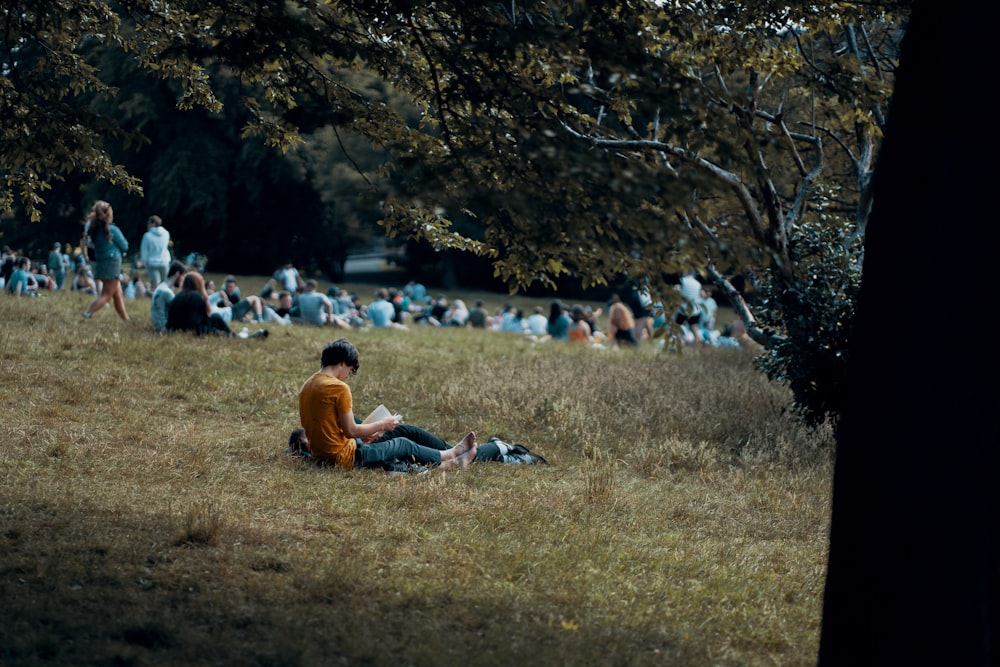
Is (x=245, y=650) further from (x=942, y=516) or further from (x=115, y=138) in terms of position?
(x=115, y=138)

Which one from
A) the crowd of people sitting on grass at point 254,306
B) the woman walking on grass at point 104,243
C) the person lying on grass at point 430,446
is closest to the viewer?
the person lying on grass at point 430,446

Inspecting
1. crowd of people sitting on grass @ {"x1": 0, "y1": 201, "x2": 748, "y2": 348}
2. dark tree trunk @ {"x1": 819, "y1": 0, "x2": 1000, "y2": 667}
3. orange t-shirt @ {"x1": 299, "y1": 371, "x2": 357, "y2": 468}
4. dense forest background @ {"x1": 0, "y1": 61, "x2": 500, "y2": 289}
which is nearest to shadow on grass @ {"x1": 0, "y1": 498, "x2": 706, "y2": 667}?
dark tree trunk @ {"x1": 819, "y1": 0, "x2": 1000, "y2": 667}

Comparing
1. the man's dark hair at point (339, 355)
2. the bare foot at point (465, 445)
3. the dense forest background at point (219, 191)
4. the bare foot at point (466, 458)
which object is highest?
the dense forest background at point (219, 191)

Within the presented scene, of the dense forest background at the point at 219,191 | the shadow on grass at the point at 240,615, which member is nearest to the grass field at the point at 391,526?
the shadow on grass at the point at 240,615

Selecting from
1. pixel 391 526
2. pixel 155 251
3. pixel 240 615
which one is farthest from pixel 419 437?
pixel 155 251

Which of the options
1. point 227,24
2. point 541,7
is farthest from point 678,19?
point 227,24

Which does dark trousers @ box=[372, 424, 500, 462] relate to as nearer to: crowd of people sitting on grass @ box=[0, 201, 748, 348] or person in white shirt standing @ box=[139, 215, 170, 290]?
crowd of people sitting on grass @ box=[0, 201, 748, 348]

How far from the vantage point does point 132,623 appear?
5285mm

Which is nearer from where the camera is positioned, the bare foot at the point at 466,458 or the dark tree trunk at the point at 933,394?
the dark tree trunk at the point at 933,394

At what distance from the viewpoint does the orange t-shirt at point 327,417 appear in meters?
9.01

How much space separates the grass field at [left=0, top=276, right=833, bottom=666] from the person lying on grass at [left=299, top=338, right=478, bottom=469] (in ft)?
0.97

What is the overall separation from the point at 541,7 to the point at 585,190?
1966 mm

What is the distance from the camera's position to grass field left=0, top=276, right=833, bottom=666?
17.9 feet

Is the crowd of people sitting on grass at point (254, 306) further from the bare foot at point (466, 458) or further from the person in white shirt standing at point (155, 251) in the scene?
the bare foot at point (466, 458)
